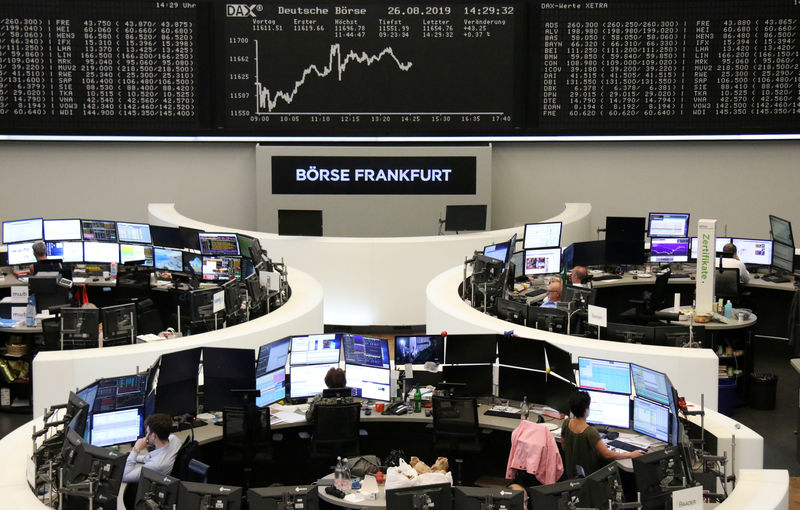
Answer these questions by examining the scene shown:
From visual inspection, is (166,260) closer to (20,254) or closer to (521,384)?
(20,254)

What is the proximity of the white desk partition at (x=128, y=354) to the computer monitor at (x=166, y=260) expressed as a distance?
265cm

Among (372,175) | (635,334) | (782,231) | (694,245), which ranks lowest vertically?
(635,334)

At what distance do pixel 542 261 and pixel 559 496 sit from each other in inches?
264

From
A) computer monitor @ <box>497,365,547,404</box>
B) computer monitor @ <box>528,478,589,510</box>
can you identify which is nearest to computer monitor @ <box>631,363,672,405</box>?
computer monitor @ <box>497,365,547,404</box>

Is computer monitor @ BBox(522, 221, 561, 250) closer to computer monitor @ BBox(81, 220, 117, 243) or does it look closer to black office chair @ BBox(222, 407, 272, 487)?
computer monitor @ BBox(81, 220, 117, 243)

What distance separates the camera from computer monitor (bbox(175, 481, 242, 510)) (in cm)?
573

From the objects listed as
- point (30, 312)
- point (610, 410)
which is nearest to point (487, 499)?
point (610, 410)

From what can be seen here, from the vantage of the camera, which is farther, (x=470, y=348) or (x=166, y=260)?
(x=166, y=260)

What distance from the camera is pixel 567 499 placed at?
571 centimetres

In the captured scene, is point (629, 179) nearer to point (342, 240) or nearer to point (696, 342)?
point (342, 240)

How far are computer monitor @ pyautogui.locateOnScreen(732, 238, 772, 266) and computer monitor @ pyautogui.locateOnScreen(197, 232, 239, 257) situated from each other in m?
5.93

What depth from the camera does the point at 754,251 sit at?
12469 millimetres

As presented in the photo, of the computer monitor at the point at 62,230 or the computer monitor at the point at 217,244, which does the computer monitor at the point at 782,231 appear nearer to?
the computer monitor at the point at 217,244

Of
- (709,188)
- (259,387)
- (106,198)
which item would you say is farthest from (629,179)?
(259,387)
